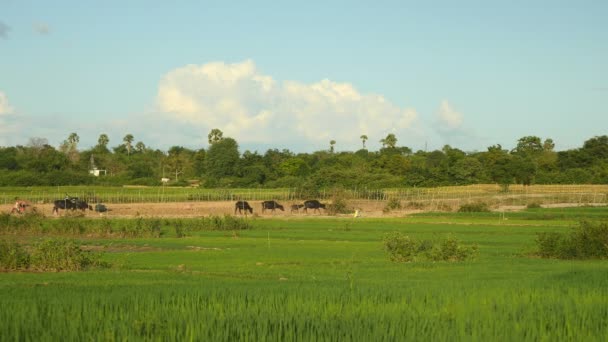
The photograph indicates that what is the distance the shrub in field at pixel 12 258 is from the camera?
23266 mm

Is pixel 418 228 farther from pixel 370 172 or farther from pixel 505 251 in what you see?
pixel 370 172

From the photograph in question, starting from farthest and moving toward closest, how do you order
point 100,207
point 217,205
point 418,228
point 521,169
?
point 521,169
point 217,205
point 100,207
point 418,228

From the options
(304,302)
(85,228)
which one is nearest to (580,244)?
(304,302)

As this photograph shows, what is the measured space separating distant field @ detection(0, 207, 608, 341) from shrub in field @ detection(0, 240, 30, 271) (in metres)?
1.19

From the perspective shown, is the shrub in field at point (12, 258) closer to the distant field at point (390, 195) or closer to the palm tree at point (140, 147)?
the distant field at point (390, 195)

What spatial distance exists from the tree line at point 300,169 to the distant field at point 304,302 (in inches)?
2609

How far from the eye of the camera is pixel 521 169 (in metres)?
108

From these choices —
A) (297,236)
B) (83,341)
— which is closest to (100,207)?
(297,236)

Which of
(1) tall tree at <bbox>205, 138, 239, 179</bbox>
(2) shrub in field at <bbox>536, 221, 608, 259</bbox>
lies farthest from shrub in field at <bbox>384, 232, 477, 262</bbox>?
(1) tall tree at <bbox>205, 138, 239, 179</bbox>

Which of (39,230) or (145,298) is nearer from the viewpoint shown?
(145,298)

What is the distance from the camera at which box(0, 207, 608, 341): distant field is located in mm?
10312

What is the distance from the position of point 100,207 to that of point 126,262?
3767cm

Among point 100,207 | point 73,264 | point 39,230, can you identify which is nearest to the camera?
point 73,264

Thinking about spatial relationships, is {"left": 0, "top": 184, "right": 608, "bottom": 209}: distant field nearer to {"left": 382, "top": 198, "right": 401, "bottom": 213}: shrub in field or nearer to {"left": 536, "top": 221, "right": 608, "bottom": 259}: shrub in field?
{"left": 382, "top": 198, "right": 401, "bottom": 213}: shrub in field
